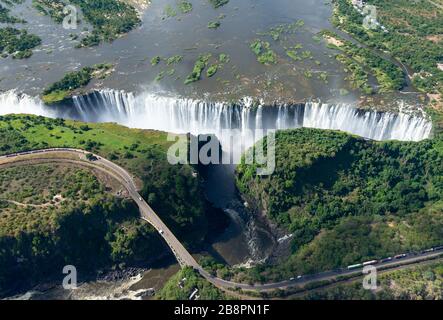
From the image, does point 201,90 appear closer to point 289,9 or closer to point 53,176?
point 53,176

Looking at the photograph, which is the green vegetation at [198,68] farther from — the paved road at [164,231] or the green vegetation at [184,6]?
the paved road at [164,231]

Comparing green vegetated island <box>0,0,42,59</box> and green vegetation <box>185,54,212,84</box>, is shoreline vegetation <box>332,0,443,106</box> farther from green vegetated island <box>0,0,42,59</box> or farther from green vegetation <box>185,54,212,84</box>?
green vegetated island <box>0,0,42,59</box>

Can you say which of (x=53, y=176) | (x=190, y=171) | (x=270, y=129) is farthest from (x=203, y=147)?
(x=53, y=176)

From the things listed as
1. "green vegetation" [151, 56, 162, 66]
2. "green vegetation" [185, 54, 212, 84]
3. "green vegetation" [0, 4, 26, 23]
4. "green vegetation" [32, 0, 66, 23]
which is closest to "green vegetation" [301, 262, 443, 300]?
"green vegetation" [185, 54, 212, 84]

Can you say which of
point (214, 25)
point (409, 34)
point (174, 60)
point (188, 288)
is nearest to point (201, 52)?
point (174, 60)

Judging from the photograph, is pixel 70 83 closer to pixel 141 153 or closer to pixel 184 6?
pixel 141 153

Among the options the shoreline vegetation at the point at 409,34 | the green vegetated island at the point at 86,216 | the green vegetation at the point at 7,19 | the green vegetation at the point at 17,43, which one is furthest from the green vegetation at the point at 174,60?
the green vegetation at the point at 7,19
